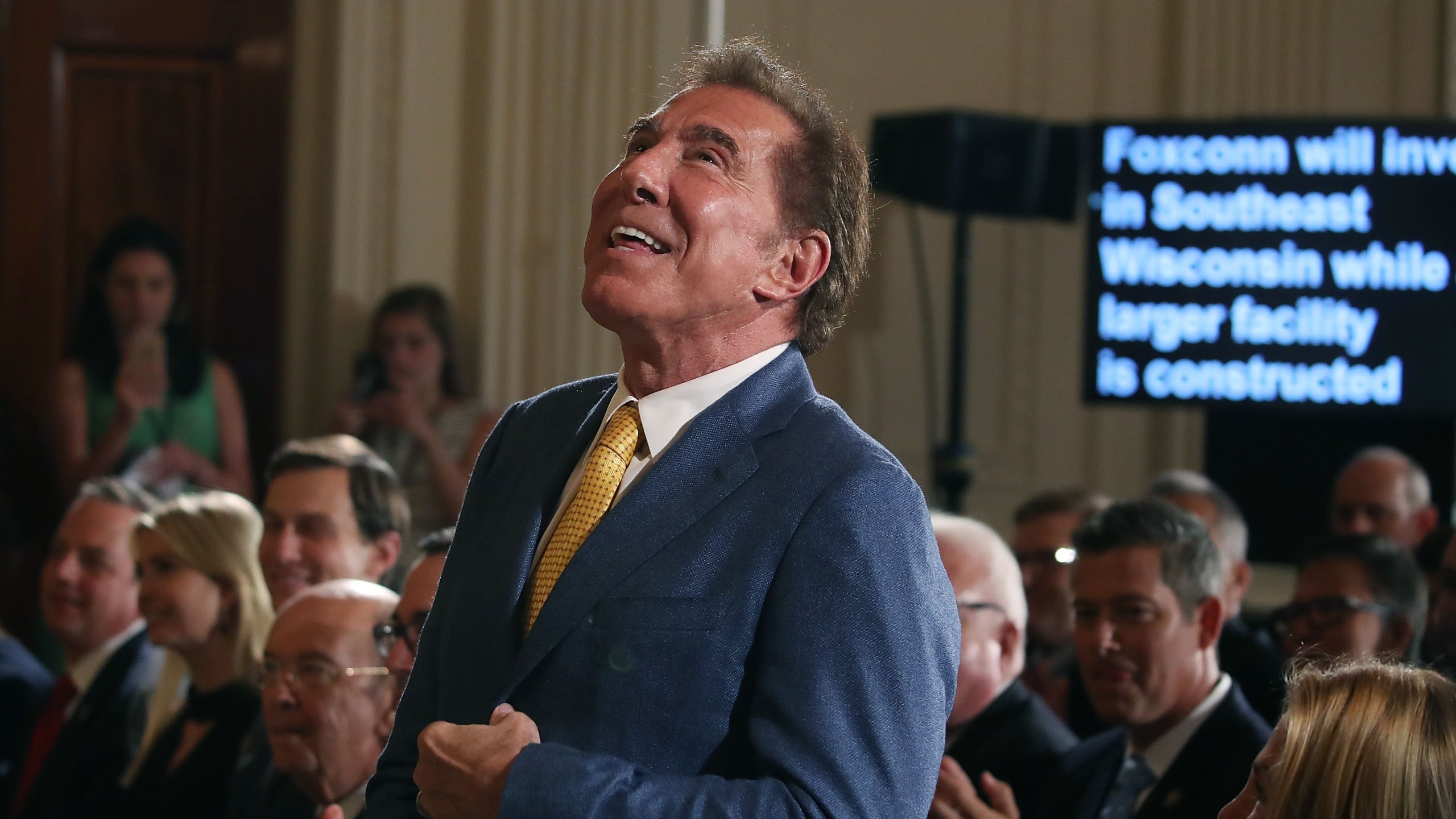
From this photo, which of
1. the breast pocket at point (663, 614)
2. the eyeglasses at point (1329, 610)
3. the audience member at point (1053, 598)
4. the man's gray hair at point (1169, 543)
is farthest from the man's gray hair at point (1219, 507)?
the breast pocket at point (663, 614)

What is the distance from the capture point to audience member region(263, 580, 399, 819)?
2.56 meters

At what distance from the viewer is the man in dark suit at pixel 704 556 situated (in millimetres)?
1316

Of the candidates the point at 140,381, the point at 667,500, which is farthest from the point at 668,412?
the point at 140,381

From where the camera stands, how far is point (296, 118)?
5.68 m

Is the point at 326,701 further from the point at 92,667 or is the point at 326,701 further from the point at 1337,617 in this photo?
the point at 1337,617

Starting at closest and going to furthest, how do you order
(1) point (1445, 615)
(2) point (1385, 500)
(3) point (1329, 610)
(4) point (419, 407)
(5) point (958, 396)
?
1. (1) point (1445, 615)
2. (3) point (1329, 610)
3. (2) point (1385, 500)
4. (4) point (419, 407)
5. (5) point (958, 396)

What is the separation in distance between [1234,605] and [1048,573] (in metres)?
0.55

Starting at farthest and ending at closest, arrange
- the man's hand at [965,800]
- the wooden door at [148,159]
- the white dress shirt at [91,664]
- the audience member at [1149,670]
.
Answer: the wooden door at [148,159], the white dress shirt at [91,664], the audience member at [1149,670], the man's hand at [965,800]

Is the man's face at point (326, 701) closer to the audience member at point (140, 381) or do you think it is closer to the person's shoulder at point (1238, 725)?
the person's shoulder at point (1238, 725)

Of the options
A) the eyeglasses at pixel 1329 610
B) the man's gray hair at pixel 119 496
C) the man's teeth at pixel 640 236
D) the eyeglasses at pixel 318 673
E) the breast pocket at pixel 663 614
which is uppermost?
the man's teeth at pixel 640 236

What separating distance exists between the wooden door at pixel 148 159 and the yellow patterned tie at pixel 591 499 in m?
4.42

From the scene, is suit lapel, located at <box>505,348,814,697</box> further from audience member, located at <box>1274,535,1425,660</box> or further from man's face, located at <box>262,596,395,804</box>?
audience member, located at <box>1274,535,1425,660</box>

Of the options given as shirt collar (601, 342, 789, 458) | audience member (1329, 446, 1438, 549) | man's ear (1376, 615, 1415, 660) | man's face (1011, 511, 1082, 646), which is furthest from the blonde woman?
audience member (1329, 446, 1438, 549)

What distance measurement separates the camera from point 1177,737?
2.61 m
